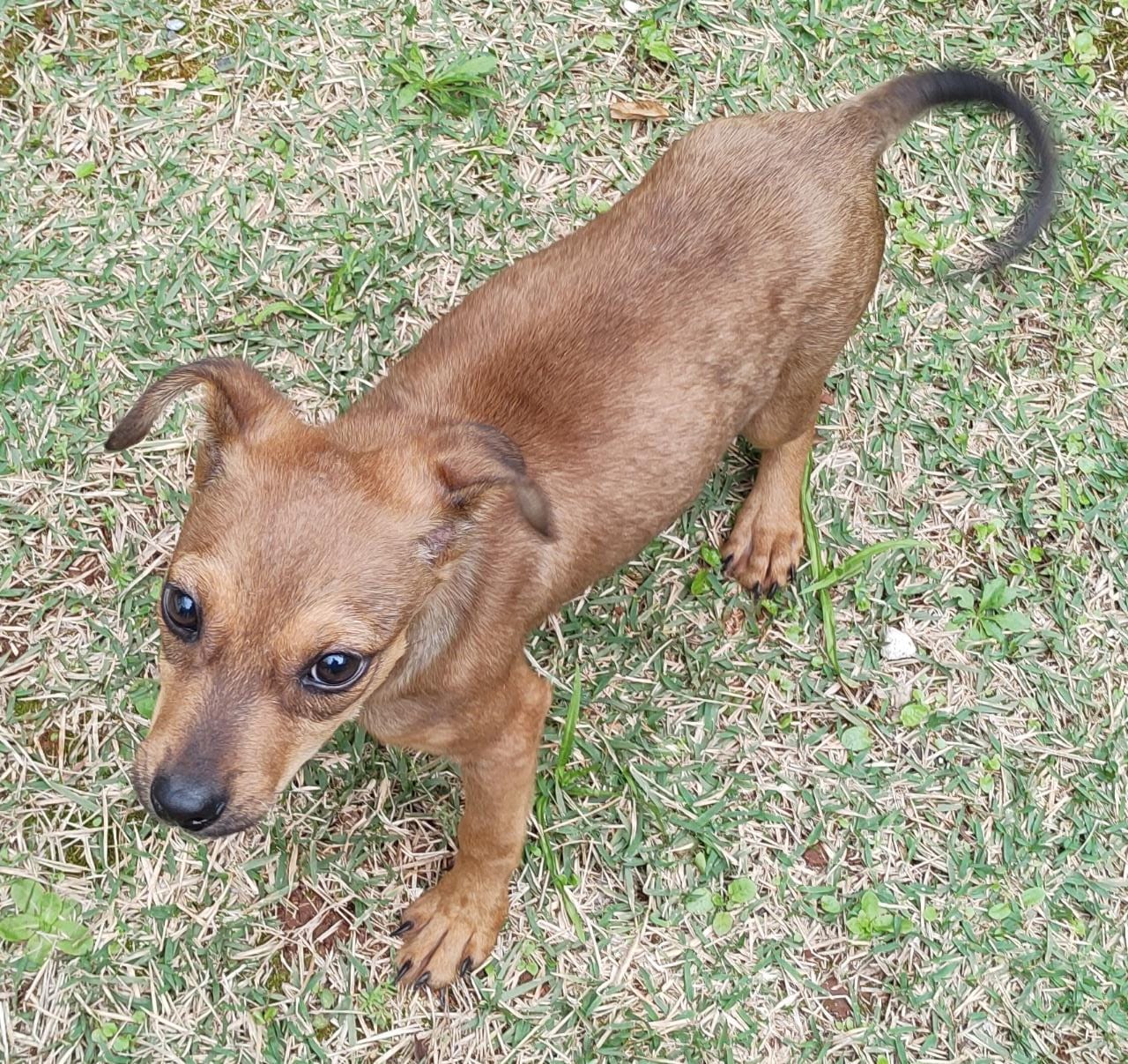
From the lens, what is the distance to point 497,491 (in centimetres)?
352

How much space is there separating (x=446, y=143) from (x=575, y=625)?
2.65 meters

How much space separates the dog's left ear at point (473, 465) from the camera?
3.17 m

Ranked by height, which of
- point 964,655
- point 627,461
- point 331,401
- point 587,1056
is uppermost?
point 627,461

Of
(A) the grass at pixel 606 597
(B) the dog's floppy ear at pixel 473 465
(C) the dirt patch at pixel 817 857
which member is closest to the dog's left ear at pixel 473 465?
(B) the dog's floppy ear at pixel 473 465

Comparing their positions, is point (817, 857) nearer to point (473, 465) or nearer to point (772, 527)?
point (772, 527)

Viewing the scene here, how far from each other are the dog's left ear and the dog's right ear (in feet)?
1.79

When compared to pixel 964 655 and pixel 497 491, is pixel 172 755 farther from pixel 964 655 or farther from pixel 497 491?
pixel 964 655

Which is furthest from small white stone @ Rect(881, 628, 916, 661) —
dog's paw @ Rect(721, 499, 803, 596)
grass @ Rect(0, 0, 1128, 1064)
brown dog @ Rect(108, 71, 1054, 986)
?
brown dog @ Rect(108, 71, 1054, 986)

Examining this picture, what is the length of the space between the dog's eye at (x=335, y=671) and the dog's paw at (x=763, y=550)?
103 inches

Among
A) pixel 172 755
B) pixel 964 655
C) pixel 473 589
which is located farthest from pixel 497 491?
pixel 964 655

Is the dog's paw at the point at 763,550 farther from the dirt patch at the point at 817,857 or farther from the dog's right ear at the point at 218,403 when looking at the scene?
the dog's right ear at the point at 218,403

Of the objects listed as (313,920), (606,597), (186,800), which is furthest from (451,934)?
(186,800)

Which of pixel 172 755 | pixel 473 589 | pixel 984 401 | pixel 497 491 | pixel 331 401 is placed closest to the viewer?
pixel 172 755

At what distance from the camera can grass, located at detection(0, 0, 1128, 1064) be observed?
15.0ft
